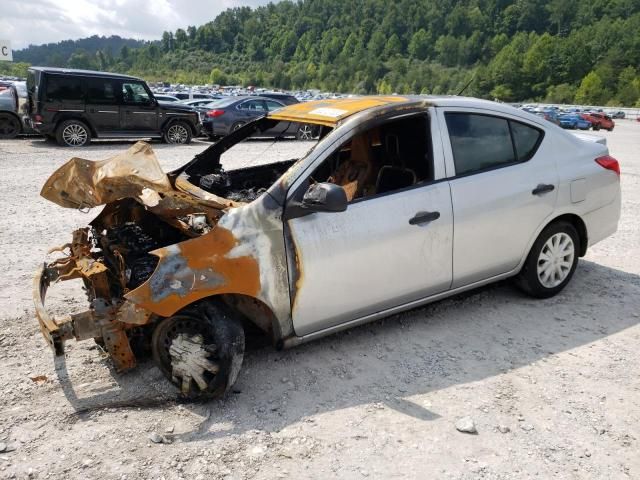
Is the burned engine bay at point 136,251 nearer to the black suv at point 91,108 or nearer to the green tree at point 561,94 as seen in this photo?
the black suv at point 91,108

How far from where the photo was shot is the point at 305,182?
11.1 ft

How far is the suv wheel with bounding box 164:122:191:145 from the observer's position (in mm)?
15898

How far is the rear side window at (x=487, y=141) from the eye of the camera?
13.2ft

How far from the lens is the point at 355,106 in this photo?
12.9 ft

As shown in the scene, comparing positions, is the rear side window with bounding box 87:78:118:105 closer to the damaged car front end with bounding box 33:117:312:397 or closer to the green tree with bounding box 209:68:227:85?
the damaged car front end with bounding box 33:117:312:397

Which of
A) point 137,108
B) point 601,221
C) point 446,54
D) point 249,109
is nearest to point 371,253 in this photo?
point 601,221

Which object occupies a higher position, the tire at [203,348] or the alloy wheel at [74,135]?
the alloy wheel at [74,135]

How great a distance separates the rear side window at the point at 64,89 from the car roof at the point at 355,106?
11.4 metres

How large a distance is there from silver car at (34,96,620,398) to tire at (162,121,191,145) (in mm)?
11935

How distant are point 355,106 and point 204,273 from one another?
5.47ft

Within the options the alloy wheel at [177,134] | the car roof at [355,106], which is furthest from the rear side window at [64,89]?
the car roof at [355,106]

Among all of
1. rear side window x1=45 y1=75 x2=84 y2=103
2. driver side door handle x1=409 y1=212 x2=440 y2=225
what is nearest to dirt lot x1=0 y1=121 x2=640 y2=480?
driver side door handle x1=409 y1=212 x2=440 y2=225

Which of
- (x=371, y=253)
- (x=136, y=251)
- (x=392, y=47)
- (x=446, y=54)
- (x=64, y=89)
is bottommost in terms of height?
(x=371, y=253)

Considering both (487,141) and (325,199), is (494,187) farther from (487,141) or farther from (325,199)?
(325,199)
